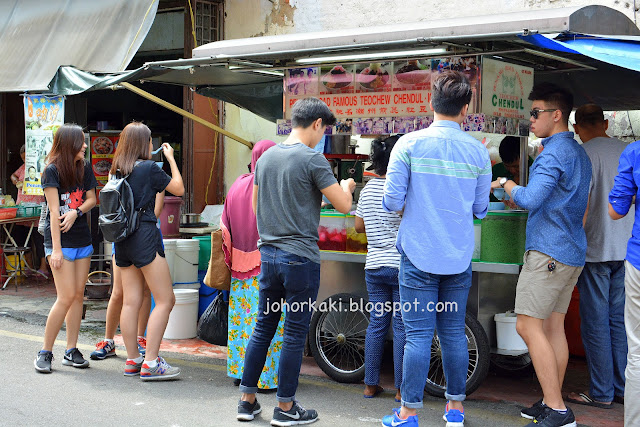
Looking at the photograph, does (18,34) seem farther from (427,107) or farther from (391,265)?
(391,265)

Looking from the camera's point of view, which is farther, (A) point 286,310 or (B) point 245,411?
(B) point 245,411

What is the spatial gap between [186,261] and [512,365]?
130 inches

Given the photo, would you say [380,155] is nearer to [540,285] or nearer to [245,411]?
[540,285]

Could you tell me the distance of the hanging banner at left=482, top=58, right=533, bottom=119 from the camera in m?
5.96

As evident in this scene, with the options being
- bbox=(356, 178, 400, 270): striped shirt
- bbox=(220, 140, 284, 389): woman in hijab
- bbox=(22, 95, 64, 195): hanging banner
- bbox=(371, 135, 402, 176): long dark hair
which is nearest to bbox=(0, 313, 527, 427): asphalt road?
bbox=(220, 140, 284, 389): woman in hijab

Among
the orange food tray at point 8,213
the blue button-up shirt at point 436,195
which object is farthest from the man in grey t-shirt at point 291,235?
the orange food tray at point 8,213

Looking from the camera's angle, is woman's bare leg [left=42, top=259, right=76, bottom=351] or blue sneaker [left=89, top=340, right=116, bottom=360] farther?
blue sneaker [left=89, top=340, right=116, bottom=360]

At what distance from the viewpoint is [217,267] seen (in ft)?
18.9

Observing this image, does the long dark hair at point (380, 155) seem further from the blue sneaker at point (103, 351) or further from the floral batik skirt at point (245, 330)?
the blue sneaker at point (103, 351)

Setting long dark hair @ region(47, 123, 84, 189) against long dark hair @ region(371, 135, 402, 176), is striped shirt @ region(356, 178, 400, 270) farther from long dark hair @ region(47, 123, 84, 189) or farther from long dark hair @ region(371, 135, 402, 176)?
long dark hair @ region(47, 123, 84, 189)

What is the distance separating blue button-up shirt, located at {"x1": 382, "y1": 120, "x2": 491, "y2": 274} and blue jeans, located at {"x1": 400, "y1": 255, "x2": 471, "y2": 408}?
0.10m

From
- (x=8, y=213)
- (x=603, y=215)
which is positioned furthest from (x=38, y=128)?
(x=603, y=215)

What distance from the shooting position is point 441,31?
217 inches

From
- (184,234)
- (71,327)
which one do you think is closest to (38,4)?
(184,234)
